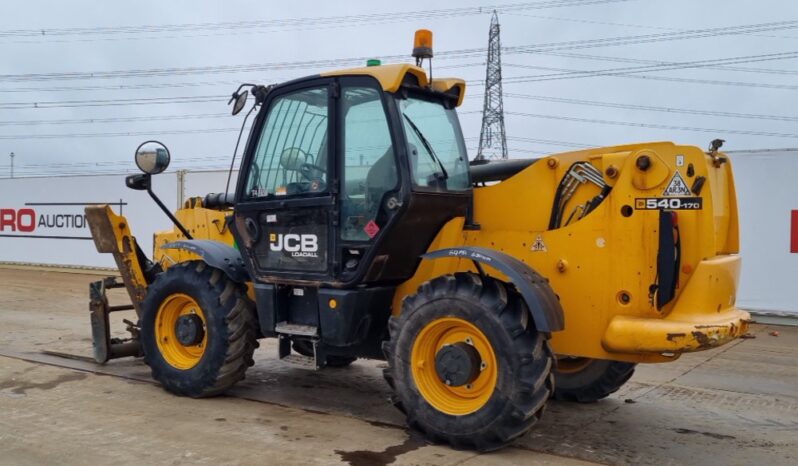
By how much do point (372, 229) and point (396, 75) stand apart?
1.10 m

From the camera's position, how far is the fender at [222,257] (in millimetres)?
6074

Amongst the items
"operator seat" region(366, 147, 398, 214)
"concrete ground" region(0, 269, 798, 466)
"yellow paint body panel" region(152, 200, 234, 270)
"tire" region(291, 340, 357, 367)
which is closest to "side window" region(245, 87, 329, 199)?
"operator seat" region(366, 147, 398, 214)

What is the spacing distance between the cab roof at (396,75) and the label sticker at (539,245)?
1.44 metres

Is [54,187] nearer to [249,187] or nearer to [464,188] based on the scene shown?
[249,187]

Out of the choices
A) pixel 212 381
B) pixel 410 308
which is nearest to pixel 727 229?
pixel 410 308

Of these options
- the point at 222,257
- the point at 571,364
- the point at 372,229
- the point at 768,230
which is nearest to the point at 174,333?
the point at 222,257

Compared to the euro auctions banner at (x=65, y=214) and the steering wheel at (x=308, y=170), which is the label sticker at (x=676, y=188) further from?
the euro auctions banner at (x=65, y=214)

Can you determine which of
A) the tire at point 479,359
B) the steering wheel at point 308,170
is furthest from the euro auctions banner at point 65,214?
the tire at point 479,359

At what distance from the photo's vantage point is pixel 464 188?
221 inches

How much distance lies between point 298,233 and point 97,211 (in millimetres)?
2453

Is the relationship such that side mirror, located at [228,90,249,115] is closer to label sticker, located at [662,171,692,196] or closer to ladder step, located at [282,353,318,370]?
ladder step, located at [282,353,318,370]

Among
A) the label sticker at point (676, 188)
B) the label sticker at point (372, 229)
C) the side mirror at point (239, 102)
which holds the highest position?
the side mirror at point (239, 102)

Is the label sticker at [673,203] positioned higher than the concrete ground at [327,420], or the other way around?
the label sticker at [673,203]

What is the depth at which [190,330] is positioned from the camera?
6109 millimetres
